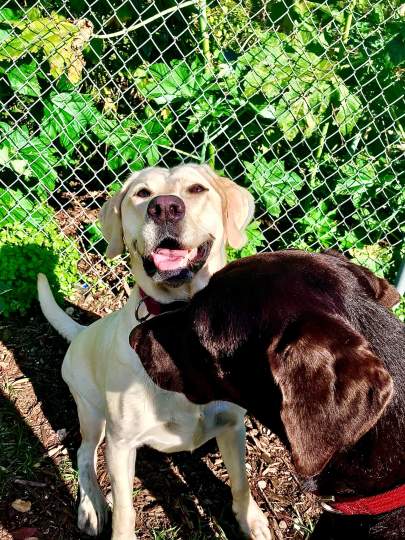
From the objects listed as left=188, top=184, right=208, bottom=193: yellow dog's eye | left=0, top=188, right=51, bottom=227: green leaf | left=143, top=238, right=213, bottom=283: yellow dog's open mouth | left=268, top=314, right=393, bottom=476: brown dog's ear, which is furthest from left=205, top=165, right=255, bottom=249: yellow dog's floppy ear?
left=0, top=188, right=51, bottom=227: green leaf

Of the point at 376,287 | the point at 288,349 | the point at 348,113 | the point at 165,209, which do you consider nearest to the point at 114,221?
the point at 165,209

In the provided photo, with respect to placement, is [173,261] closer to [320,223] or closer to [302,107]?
→ [302,107]

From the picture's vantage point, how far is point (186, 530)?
2.76m

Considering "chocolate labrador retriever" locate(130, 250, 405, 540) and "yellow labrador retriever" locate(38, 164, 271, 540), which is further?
"yellow labrador retriever" locate(38, 164, 271, 540)

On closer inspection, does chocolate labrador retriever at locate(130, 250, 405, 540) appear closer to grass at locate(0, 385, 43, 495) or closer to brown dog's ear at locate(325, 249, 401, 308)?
brown dog's ear at locate(325, 249, 401, 308)

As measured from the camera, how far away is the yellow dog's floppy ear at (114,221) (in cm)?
266

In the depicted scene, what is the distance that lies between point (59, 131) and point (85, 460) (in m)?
2.16

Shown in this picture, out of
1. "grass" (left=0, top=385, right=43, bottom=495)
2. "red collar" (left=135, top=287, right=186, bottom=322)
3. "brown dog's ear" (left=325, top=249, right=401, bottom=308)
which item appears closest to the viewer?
"brown dog's ear" (left=325, top=249, right=401, bottom=308)

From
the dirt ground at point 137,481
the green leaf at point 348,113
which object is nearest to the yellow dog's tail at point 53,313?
the dirt ground at point 137,481

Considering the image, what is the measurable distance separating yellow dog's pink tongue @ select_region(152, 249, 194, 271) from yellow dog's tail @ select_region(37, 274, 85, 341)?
1.13 m

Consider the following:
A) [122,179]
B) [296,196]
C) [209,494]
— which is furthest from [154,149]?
[209,494]

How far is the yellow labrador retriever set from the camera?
2.38 meters

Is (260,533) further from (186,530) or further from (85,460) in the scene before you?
(85,460)

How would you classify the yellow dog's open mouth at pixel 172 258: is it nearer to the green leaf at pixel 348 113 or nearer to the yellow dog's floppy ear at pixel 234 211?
the yellow dog's floppy ear at pixel 234 211
